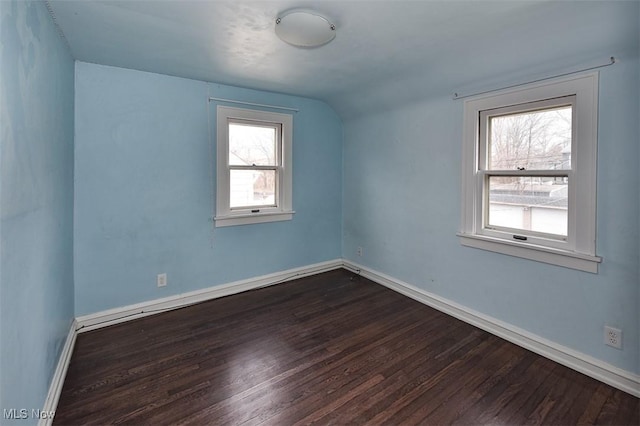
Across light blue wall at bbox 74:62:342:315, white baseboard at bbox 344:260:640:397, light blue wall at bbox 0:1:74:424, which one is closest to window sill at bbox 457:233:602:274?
white baseboard at bbox 344:260:640:397

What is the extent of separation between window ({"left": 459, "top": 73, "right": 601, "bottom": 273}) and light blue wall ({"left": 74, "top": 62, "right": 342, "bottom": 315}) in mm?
2149

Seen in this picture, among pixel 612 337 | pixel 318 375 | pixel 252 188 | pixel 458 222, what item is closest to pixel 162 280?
pixel 252 188

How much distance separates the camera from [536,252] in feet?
7.72

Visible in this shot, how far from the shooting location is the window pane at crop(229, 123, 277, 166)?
11.1 ft

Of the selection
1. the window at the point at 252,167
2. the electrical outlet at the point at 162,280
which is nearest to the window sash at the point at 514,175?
the window at the point at 252,167

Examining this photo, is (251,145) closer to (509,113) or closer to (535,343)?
(509,113)

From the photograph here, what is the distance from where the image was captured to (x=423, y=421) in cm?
169

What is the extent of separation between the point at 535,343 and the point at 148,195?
353cm

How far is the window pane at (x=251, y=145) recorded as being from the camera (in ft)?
11.1

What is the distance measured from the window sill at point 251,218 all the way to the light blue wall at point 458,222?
3.23ft

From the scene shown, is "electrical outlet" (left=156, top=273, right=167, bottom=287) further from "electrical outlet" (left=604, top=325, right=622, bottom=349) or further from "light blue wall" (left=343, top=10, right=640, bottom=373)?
"electrical outlet" (left=604, top=325, right=622, bottom=349)

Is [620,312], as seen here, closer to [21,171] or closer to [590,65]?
[590,65]

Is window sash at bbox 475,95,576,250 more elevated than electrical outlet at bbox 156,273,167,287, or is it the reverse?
window sash at bbox 475,95,576,250

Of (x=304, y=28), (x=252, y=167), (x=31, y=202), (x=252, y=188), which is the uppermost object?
(x=304, y=28)
